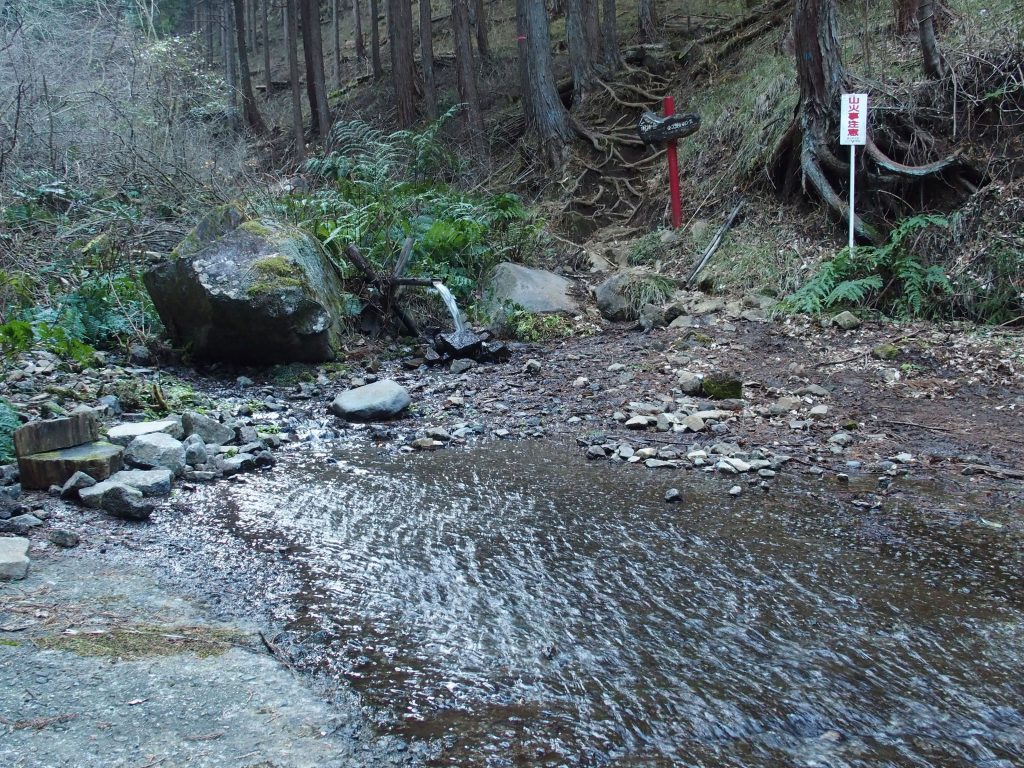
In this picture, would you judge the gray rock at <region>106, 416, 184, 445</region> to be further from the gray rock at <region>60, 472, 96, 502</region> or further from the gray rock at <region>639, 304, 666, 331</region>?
the gray rock at <region>639, 304, 666, 331</region>

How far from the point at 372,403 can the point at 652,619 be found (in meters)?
3.92

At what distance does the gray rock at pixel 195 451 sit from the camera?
5180 mm

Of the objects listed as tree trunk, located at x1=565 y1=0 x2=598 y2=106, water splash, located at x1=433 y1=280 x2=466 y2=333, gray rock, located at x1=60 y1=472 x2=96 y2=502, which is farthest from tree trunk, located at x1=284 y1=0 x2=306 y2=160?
gray rock, located at x1=60 y1=472 x2=96 y2=502

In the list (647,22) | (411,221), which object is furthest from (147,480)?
(647,22)

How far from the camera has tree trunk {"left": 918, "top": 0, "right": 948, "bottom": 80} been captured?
796 cm

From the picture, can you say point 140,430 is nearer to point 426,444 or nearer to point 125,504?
point 125,504

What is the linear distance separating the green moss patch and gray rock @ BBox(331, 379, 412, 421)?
3564mm

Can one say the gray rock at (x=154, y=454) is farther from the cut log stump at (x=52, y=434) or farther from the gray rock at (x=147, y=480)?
the cut log stump at (x=52, y=434)

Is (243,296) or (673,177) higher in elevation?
(673,177)

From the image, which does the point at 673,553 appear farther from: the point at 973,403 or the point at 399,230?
the point at 399,230

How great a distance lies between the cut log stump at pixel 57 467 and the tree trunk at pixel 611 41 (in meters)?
12.8

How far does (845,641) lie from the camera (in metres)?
2.98

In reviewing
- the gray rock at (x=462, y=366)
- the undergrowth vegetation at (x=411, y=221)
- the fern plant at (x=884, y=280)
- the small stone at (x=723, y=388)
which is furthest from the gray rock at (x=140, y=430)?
the fern plant at (x=884, y=280)

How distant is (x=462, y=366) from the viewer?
7.95 m
